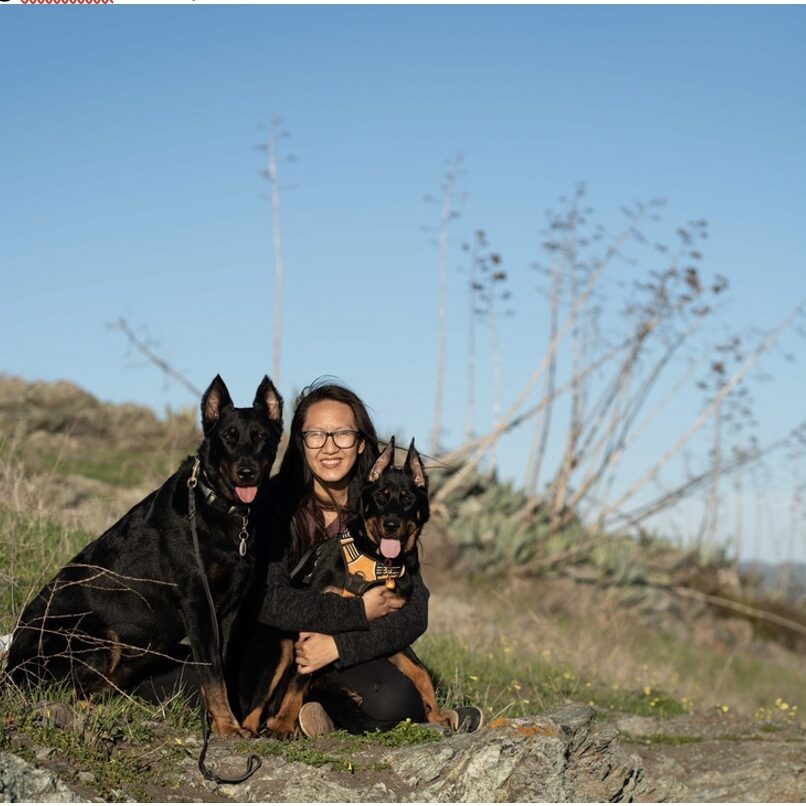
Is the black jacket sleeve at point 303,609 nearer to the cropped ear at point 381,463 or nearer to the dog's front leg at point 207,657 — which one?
the dog's front leg at point 207,657

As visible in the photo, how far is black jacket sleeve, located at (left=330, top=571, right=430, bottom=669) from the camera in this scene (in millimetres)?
4809

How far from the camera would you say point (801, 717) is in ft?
34.6

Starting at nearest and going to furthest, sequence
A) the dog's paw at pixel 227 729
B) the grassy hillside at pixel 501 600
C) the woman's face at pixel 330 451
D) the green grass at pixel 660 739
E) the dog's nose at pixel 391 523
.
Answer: the dog's paw at pixel 227 729
the dog's nose at pixel 391 523
the woman's face at pixel 330 451
the grassy hillside at pixel 501 600
the green grass at pixel 660 739

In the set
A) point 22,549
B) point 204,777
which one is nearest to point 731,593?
point 22,549

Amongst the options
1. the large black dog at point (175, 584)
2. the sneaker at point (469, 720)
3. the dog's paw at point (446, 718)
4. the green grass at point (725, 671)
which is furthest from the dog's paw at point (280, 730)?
the green grass at point (725, 671)

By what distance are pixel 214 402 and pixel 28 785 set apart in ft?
5.13

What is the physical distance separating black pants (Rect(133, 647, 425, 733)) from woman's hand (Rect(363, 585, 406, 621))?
0.22 m

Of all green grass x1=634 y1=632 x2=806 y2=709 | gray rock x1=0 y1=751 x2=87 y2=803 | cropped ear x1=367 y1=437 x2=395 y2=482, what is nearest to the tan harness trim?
cropped ear x1=367 y1=437 x2=395 y2=482

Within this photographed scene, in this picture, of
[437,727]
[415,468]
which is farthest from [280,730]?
[415,468]

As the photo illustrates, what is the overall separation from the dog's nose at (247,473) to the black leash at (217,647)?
0.22 meters

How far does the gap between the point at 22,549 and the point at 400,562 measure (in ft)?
7.91

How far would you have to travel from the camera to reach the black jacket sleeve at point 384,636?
4809 mm

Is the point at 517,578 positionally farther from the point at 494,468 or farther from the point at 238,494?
the point at 238,494

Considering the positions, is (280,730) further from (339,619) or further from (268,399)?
(268,399)
